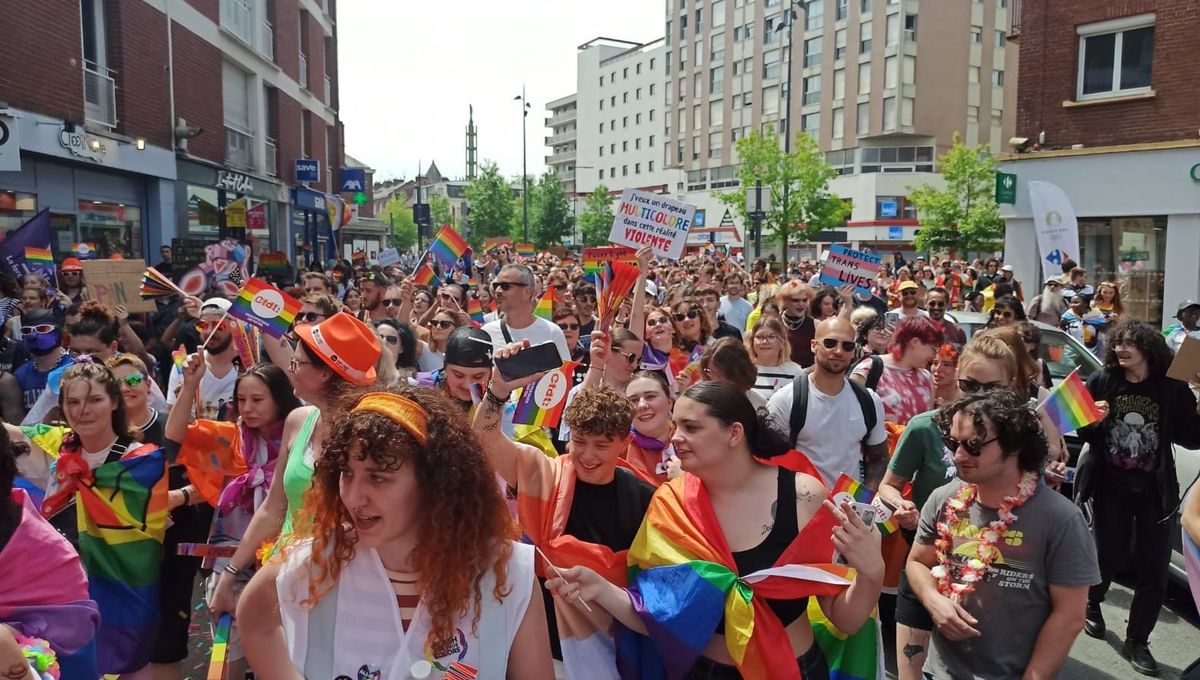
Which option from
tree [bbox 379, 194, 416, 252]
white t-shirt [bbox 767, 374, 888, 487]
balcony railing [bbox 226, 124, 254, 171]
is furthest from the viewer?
tree [bbox 379, 194, 416, 252]

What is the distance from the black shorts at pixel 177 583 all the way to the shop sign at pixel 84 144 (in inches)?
476

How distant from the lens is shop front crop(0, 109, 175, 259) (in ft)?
42.7

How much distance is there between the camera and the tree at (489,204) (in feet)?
209

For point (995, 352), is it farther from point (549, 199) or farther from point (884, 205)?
point (549, 199)

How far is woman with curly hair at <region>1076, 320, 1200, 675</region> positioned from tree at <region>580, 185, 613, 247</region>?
6632cm

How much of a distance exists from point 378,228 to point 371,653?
154ft

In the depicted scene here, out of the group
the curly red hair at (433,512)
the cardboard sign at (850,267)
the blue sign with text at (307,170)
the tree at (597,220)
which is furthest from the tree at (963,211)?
the curly red hair at (433,512)

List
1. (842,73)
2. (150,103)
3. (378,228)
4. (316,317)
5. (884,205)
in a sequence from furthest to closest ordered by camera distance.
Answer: (842,73) → (884,205) → (378,228) → (150,103) → (316,317)

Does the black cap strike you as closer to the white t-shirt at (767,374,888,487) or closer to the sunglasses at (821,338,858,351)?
the white t-shirt at (767,374,888,487)

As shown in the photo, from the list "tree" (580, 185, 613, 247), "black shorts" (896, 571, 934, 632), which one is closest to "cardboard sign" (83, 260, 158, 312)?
"black shorts" (896, 571, 934, 632)

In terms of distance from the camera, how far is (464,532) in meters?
2.25

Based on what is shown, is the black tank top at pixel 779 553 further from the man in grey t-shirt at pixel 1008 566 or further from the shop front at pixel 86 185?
the shop front at pixel 86 185

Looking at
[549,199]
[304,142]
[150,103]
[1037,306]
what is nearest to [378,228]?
[304,142]

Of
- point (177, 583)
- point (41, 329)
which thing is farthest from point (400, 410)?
point (41, 329)
